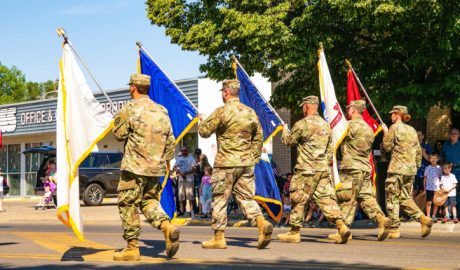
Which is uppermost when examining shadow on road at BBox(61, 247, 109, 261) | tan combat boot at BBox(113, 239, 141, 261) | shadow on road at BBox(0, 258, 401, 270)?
tan combat boot at BBox(113, 239, 141, 261)

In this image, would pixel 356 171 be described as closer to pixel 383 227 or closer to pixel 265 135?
pixel 383 227

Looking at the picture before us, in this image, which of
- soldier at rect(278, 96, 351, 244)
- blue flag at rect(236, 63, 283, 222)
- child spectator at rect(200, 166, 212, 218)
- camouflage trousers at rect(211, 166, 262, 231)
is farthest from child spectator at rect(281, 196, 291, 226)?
camouflage trousers at rect(211, 166, 262, 231)

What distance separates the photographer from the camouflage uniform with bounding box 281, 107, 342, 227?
11.0m

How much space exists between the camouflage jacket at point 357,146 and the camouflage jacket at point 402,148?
0.60m

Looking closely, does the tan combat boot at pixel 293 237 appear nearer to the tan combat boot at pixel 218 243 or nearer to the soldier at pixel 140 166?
the tan combat boot at pixel 218 243

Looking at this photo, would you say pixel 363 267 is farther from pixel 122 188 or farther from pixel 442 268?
pixel 122 188

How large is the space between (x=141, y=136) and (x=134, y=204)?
2.46 ft

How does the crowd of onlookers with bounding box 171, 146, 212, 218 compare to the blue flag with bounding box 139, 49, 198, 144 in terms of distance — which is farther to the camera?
the crowd of onlookers with bounding box 171, 146, 212, 218

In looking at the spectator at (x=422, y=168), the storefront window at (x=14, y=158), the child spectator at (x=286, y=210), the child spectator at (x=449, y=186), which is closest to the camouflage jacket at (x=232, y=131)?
the child spectator at (x=286, y=210)

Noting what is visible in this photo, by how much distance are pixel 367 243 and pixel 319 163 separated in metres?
1.32

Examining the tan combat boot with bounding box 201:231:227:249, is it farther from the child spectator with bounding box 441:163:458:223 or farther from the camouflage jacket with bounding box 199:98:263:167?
the child spectator with bounding box 441:163:458:223

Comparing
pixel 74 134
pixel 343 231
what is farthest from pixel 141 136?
pixel 343 231

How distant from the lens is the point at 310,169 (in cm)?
1107

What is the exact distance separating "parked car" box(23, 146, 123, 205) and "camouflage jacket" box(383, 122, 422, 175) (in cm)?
1592
